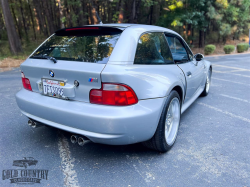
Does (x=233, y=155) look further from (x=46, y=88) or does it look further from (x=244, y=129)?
(x=46, y=88)

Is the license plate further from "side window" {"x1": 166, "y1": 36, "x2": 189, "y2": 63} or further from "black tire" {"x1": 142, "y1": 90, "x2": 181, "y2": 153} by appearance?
"side window" {"x1": 166, "y1": 36, "x2": 189, "y2": 63}

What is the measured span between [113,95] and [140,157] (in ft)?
3.24

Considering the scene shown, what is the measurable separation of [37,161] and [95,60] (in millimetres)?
1417

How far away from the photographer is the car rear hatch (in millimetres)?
2244

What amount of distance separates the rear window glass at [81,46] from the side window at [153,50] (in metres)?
0.31

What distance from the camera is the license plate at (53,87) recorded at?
2.40 metres

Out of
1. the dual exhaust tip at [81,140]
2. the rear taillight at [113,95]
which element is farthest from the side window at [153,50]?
the dual exhaust tip at [81,140]

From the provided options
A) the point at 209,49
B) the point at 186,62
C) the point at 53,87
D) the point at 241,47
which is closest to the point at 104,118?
the point at 53,87

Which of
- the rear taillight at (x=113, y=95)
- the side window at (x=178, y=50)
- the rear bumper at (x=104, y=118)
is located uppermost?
the side window at (x=178, y=50)

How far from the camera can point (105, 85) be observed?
215 cm

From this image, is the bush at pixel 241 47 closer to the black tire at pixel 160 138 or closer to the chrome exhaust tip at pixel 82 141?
the black tire at pixel 160 138

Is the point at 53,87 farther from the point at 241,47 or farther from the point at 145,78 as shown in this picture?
the point at 241,47

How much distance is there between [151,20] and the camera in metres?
26.7

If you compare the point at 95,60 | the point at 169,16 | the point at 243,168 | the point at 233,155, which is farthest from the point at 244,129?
the point at 169,16
